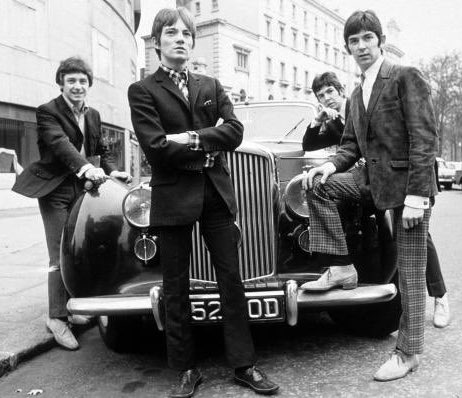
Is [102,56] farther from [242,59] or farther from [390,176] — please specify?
[242,59]

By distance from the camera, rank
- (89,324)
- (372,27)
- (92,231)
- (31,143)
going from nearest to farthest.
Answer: (372,27) → (92,231) → (89,324) → (31,143)

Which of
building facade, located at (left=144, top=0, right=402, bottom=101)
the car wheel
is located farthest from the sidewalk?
building facade, located at (left=144, top=0, right=402, bottom=101)

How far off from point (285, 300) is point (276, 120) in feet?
8.28

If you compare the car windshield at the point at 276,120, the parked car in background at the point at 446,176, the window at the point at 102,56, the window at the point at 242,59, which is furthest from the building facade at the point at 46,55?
the window at the point at 242,59

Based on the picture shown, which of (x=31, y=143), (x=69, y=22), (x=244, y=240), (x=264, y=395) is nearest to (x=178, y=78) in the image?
(x=244, y=240)

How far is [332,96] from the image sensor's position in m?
4.10

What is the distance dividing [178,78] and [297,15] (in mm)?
52710

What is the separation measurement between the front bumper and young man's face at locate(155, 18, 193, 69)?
46.0 inches

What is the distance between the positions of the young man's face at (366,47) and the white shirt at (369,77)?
0.07 ft

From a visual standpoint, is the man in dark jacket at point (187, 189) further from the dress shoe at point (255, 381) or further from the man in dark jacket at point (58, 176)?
the man in dark jacket at point (58, 176)

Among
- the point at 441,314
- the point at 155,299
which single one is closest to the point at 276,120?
the point at 441,314

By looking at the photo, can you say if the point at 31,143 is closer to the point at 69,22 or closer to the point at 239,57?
the point at 69,22

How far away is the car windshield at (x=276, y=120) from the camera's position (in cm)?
491

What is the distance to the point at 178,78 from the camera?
2.86 meters
